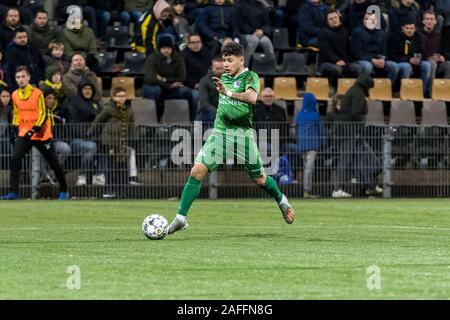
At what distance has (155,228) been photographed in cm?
1689

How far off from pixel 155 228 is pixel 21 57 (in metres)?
12.8

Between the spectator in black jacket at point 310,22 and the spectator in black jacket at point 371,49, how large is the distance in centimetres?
91

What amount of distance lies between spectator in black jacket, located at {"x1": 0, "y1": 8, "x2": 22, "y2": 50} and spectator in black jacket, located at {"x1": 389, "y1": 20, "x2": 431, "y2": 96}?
868 centimetres

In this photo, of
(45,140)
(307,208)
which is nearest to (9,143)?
(45,140)

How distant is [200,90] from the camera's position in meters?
28.8

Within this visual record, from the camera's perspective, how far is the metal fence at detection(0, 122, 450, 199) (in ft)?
92.5

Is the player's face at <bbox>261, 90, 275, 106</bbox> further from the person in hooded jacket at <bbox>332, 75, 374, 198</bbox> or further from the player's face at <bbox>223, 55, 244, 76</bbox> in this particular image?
the player's face at <bbox>223, 55, 244, 76</bbox>

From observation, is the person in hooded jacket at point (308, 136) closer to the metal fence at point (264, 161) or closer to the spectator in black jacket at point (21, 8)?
the metal fence at point (264, 161)

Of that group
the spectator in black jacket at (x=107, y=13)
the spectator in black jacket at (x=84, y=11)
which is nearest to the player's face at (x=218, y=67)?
the spectator in black jacket at (x=84, y=11)

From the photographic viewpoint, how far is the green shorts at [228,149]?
687 inches

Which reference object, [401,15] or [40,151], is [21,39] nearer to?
[40,151]

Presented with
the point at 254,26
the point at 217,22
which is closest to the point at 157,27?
the point at 217,22

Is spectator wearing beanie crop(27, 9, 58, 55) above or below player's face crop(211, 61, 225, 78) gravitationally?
above

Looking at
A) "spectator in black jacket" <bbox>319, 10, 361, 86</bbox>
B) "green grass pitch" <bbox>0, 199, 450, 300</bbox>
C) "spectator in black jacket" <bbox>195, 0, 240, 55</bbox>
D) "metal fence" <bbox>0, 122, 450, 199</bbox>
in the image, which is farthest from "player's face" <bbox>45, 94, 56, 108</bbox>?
"spectator in black jacket" <bbox>319, 10, 361, 86</bbox>
